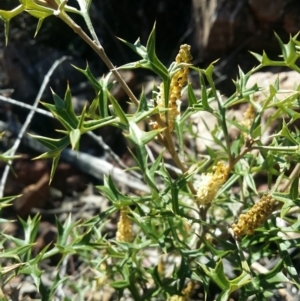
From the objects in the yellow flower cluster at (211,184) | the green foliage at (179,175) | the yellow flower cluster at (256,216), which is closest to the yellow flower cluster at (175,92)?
the green foliage at (179,175)

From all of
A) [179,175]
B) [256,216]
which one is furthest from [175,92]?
[256,216]

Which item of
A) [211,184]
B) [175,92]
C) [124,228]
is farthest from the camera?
[124,228]

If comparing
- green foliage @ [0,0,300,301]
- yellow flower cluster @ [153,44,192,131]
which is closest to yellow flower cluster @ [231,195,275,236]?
green foliage @ [0,0,300,301]

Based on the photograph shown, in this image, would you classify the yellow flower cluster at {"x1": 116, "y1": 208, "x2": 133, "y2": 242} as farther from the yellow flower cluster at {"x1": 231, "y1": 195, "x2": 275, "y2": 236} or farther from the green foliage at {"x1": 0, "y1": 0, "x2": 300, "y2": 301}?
the yellow flower cluster at {"x1": 231, "y1": 195, "x2": 275, "y2": 236}

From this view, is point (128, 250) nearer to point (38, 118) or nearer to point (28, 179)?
point (28, 179)

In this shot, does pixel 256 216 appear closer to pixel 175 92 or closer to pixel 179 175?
pixel 179 175

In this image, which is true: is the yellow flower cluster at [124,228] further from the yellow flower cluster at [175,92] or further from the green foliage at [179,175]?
the yellow flower cluster at [175,92]
